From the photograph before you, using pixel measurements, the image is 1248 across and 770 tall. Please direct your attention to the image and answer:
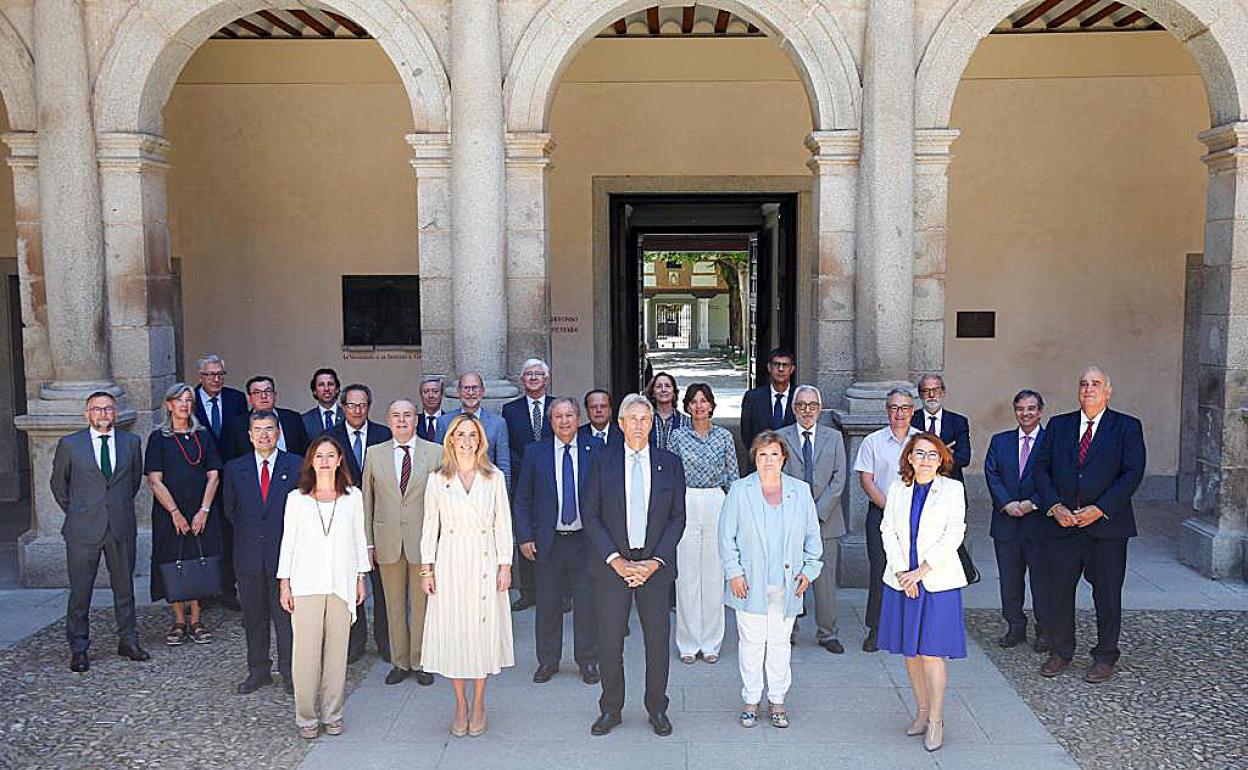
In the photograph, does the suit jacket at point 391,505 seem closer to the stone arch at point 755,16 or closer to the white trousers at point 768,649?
the white trousers at point 768,649

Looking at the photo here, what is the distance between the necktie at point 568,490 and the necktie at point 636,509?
0.85 meters

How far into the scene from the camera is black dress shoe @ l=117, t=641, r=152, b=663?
6.91m

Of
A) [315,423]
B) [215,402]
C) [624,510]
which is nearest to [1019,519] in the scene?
[624,510]

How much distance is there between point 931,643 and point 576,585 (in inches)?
83.7

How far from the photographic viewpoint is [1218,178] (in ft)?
28.4

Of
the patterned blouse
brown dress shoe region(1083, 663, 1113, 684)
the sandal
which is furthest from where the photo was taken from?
the sandal

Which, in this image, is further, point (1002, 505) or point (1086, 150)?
point (1086, 150)

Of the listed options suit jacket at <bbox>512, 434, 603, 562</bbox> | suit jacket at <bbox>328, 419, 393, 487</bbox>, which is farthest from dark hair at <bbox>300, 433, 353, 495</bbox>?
suit jacket at <bbox>328, 419, 393, 487</bbox>

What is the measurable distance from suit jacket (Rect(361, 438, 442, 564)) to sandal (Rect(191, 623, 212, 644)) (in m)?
1.77

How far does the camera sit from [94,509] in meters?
6.80

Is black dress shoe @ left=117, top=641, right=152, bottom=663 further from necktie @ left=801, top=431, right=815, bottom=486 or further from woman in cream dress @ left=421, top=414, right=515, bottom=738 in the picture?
necktie @ left=801, top=431, right=815, bottom=486

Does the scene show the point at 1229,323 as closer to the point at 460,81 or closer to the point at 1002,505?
the point at 1002,505

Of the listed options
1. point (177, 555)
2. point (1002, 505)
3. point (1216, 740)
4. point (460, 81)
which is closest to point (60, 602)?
point (177, 555)

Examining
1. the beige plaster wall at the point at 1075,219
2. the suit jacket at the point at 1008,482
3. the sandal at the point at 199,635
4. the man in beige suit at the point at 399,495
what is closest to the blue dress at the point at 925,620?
the suit jacket at the point at 1008,482
